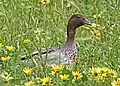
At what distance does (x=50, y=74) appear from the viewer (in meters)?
4.42

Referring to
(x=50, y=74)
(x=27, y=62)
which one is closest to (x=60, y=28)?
(x=27, y=62)

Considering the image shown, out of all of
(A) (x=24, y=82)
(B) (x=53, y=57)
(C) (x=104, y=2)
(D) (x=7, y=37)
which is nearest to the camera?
(A) (x=24, y=82)

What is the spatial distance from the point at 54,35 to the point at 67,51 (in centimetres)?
75

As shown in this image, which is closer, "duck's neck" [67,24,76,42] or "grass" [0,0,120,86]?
"grass" [0,0,120,86]

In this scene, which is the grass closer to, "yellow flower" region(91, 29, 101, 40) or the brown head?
"yellow flower" region(91, 29, 101, 40)

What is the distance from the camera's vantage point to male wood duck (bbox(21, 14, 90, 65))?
205 inches

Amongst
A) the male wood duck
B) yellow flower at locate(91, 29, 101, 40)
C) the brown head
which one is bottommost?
yellow flower at locate(91, 29, 101, 40)

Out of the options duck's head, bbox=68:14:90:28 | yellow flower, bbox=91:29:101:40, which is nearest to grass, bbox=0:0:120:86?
yellow flower, bbox=91:29:101:40

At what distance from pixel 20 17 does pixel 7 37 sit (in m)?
0.85

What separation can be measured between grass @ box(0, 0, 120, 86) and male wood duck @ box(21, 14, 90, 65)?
0.25 feet

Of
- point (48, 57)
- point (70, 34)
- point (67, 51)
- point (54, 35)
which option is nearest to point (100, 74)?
point (48, 57)

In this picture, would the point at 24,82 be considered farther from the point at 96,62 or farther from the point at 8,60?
the point at 96,62

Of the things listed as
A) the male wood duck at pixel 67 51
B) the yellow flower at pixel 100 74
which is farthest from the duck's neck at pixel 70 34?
the yellow flower at pixel 100 74

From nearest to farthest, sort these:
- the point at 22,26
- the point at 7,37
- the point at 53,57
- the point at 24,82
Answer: the point at 24,82 → the point at 53,57 → the point at 7,37 → the point at 22,26
